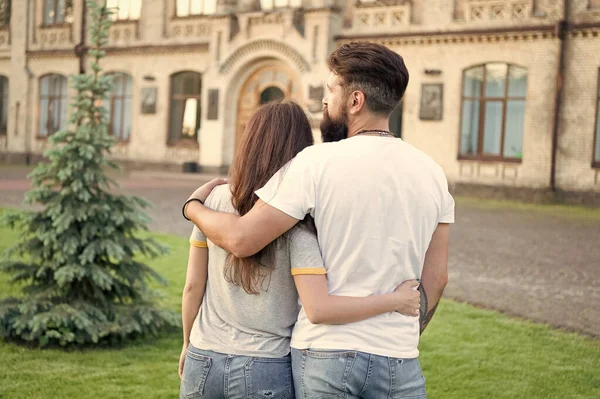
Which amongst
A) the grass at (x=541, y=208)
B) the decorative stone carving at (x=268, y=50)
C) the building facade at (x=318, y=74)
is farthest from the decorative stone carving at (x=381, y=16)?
the grass at (x=541, y=208)

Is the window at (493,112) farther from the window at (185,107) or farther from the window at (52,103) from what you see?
the window at (52,103)

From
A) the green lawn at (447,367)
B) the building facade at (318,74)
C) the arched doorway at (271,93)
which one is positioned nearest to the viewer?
the green lawn at (447,367)

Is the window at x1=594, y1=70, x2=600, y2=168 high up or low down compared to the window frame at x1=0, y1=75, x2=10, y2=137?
down

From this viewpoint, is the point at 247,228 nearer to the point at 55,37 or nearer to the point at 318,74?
the point at 318,74

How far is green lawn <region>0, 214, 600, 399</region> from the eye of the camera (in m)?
5.75

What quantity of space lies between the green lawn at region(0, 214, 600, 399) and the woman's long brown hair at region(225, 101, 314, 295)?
10.6 ft

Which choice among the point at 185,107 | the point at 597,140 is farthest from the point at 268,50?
the point at 597,140

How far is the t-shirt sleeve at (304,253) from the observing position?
255 cm

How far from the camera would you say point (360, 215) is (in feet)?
8.24

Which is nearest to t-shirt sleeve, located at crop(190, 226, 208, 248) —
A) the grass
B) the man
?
the man

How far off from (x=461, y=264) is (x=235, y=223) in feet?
30.5

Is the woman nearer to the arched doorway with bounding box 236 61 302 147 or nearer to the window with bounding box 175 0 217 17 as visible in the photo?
the arched doorway with bounding box 236 61 302 147

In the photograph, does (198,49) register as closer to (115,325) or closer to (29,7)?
(29,7)

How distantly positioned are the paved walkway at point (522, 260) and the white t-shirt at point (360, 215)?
571 cm
